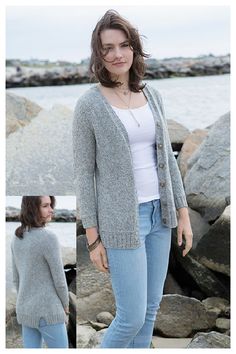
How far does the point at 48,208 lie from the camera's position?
2.81 metres

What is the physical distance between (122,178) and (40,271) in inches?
31.9

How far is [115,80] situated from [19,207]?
101 cm

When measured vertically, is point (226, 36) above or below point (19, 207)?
above

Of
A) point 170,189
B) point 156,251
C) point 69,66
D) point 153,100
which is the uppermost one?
point 69,66

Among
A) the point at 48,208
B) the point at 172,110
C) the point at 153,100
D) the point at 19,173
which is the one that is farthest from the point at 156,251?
the point at 172,110

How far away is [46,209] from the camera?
9.23 ft

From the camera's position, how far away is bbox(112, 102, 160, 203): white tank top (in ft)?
6.65

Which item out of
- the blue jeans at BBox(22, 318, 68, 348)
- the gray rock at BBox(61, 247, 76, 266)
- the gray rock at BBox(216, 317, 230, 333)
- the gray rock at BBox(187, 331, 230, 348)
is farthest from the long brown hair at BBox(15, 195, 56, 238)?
the gray rock at BBox(216, 317, 230, 333)

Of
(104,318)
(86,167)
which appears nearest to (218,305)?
(104,318)

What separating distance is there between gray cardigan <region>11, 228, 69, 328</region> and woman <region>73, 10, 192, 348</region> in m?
0.62

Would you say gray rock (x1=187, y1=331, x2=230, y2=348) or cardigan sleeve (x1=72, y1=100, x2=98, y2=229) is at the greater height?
cardigan sleeve (x1=72, y1=100, x2=98, y2=229)

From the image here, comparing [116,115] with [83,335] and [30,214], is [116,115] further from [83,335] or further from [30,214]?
[83,335]

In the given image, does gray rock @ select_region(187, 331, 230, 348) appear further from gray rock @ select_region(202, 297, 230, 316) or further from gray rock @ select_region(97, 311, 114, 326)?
gray rock @ select_region(97, 311, 114, 326)
